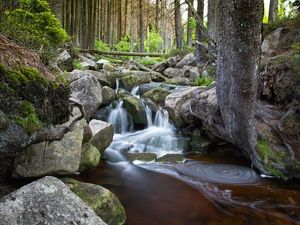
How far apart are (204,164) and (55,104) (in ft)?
14.5

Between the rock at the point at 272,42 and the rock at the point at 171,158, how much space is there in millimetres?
3879

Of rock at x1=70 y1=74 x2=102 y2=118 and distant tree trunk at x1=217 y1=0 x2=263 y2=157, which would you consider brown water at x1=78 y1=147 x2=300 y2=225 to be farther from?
rock at x1=70 y1=74 x2=102 y2=118

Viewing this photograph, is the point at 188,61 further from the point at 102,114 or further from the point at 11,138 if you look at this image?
the point at 11,138

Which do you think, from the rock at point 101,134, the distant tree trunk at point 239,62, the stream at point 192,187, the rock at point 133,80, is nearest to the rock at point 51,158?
the stream at point 192,187

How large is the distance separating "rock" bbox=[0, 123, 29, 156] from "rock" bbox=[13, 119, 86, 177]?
1219mm

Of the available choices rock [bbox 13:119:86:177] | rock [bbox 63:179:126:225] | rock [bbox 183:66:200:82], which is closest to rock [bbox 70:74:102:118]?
rock [bbox 13:119:86:177]

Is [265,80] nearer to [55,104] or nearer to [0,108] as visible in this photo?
[55,104]

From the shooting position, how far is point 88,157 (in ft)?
20.6

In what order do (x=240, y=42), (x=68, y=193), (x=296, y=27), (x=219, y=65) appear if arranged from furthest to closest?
(x=296, y=27)
(x=219, y=65)
(x=240, y=42)
(x=68, y=193)

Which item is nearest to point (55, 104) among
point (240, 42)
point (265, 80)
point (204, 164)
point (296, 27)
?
point (240, 42)

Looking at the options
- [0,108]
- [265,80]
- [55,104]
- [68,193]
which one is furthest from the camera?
[265,80]

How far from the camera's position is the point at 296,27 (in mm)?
8602

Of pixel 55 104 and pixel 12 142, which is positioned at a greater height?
pixel 55 104

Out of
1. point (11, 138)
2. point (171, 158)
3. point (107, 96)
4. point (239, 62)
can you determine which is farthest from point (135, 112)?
point (11, 138)
